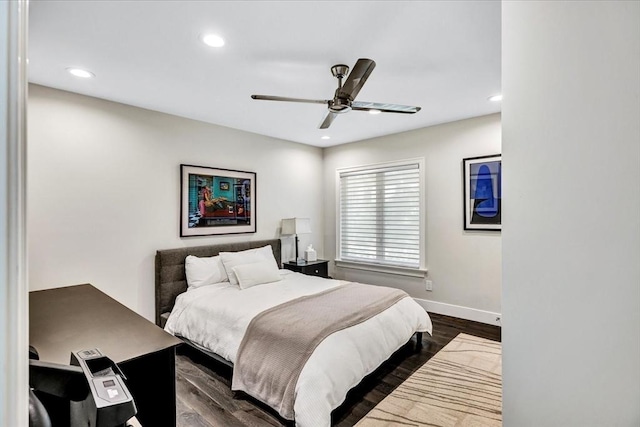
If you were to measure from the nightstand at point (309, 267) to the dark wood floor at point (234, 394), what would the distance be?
5.80 feet

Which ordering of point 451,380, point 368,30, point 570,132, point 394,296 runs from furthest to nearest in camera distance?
point 394,296 < point 451,380 < point 368,30 < point 570,132

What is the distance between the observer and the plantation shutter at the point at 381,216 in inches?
174

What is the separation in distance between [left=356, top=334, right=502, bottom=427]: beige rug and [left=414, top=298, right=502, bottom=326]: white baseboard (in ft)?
2.33

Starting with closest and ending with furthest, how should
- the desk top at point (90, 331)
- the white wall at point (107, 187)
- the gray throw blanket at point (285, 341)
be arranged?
1. the desk top at point (90, 331)
2. the gray throw blanket at point (285, 341)
3. the white wall at point (107, 187)

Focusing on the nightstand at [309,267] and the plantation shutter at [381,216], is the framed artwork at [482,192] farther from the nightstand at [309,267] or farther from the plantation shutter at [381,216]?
the nightstand at [309,267]

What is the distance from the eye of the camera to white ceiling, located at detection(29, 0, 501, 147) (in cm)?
176

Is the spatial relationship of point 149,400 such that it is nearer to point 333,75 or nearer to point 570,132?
point 570,132

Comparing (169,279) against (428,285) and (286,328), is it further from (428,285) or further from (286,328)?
(428,285)

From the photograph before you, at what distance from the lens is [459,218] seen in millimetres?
3959

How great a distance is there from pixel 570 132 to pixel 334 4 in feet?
4.66

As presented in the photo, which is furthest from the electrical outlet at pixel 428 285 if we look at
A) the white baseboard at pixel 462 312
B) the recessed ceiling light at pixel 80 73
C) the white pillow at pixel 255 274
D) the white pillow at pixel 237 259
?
the recessed ceiling light at pixel 80 73

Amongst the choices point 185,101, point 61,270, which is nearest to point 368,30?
point 185,101

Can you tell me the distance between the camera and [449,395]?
2373 mm

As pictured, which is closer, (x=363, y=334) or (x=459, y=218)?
(x=363, y=334)
